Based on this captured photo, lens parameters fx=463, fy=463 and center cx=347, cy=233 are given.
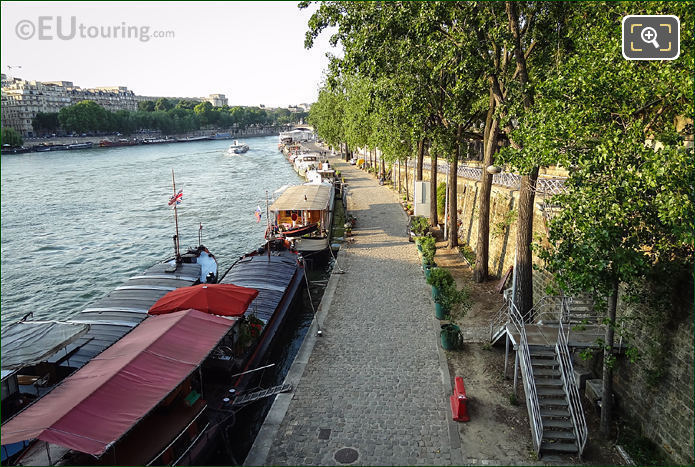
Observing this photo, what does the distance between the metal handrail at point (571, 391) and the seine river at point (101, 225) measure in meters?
20.6

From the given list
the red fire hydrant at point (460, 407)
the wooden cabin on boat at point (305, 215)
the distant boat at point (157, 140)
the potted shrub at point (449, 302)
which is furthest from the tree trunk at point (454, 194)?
the distant boat at point (157, 140)

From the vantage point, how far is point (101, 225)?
1521 inches

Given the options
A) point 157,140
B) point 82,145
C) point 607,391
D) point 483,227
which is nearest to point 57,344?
point 607,391

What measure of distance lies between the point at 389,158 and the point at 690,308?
25.5 meters

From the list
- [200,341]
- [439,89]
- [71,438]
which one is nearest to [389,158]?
[439,89]

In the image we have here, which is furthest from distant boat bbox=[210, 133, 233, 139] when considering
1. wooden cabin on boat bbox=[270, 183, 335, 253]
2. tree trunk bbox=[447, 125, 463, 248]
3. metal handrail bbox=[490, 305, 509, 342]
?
metal handrail bbox=[490, 305, 509, 342]

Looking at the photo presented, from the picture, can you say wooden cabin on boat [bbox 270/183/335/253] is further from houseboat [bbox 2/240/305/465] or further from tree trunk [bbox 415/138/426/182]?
houseboat [bbox 2/240/305/465]

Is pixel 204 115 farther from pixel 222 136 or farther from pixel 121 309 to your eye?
pixel 121 309

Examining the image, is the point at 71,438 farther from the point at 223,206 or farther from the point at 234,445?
the point at 223,206

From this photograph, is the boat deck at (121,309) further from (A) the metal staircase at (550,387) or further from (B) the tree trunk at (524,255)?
(B) the tree trunk at (524,255)

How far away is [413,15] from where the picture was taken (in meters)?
14.9

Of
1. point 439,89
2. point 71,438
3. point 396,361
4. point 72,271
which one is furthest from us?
point 72,271

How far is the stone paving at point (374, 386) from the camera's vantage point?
10.1 meters

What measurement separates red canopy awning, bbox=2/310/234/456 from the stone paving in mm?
2778
